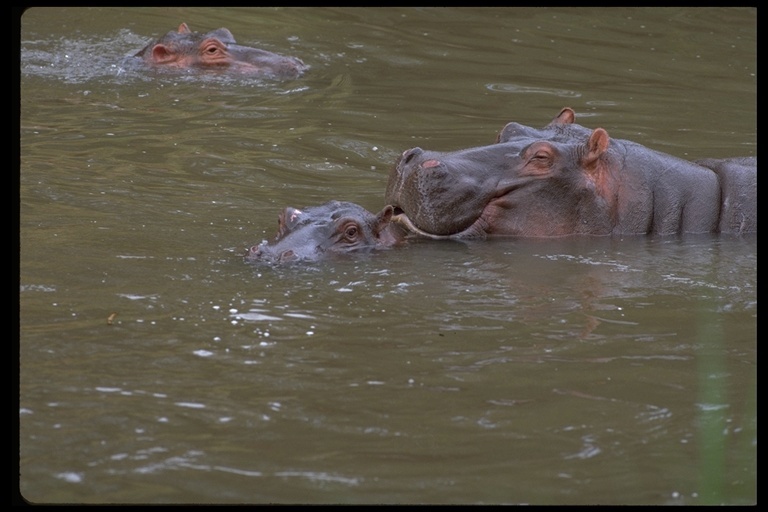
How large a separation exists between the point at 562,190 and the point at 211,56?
6107mm

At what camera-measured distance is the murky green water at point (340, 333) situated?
4.14m

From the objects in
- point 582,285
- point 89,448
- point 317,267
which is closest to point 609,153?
point 582,285

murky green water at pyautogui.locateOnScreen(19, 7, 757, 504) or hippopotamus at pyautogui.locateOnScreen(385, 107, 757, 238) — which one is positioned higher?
hippopotamus at pyautogui.locateOnScreen(385, 107, 757, 238)

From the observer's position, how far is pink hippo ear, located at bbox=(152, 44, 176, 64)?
40.3 feet

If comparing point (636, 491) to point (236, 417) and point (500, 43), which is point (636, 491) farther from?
point (500, 43)

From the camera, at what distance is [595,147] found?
22.9ft

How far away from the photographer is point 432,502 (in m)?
3.93

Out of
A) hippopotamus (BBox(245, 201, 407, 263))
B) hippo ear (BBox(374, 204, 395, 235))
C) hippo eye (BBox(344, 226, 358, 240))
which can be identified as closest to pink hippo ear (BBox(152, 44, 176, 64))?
hippopotamus (BBox(245, 201, 407, 263))

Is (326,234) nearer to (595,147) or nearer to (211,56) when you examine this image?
(595,147)

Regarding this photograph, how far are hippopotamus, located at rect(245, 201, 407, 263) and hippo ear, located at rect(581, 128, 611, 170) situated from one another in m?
1.07

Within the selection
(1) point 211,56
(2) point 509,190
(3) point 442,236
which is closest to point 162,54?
(1) point 211,56

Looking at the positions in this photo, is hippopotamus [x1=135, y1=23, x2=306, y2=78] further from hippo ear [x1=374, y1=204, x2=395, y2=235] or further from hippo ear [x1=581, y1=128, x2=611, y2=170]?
hippo ear [x1=581, y1=128, x2=611, y2=170]

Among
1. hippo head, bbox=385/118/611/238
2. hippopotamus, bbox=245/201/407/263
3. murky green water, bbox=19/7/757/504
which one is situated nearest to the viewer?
murky green water, bbox=19/7/757/504
